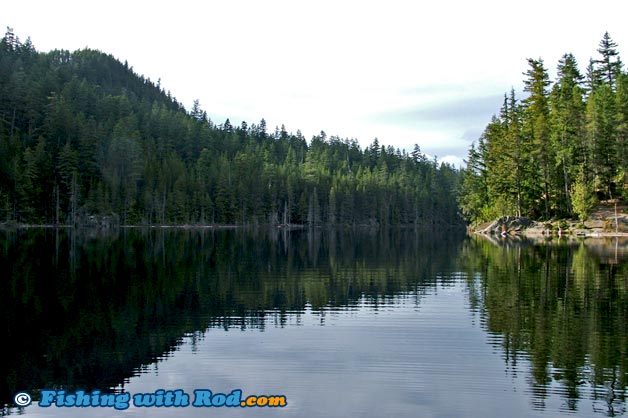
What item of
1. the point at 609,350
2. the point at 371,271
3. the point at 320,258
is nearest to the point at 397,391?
the point at 609,350

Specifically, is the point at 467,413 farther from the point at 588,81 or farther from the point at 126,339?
the point at 588,81

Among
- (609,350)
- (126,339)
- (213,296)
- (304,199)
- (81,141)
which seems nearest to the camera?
(609,350)

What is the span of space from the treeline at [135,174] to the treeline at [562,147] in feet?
239

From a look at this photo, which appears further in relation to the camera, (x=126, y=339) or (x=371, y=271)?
(x=371, y=271)

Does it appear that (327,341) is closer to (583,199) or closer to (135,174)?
(583,199)

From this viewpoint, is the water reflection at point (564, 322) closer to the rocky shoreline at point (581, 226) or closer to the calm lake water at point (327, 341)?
the calm lake water at point (327, 341)

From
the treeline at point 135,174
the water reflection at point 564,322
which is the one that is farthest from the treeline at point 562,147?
the treeline at point 135,174

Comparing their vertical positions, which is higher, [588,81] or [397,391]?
[588,81]

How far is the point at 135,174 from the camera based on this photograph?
427ft

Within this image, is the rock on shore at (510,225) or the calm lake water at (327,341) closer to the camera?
the calm lake water at (327,341)

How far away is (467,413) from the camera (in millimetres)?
12539

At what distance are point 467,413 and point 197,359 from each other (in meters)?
8.15

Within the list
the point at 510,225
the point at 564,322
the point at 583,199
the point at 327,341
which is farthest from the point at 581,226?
the point at 327,341

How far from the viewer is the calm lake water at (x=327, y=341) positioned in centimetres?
1351
